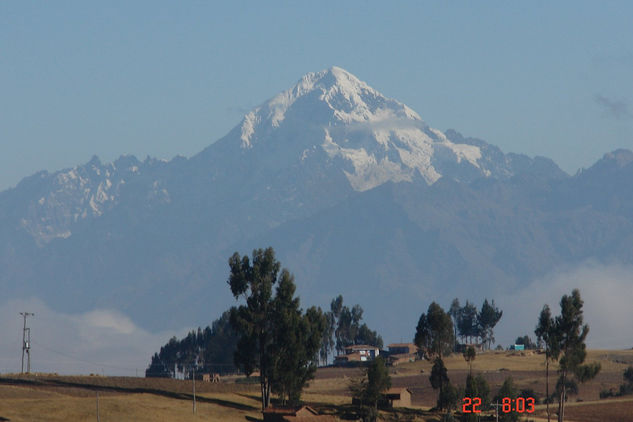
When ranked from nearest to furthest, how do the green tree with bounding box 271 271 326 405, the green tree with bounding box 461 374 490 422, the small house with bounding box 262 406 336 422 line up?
1. the small house with bounding box 262 406 336 422
2. the green tree with bounding box 461 374 490 422
3. the green tree with bounding box 271 271 326 405

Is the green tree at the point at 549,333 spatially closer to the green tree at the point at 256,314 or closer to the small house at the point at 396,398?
the small house at the point at 396,398

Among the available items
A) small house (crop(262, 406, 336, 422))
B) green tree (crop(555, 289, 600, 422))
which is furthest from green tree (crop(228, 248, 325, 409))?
green tree (crop(555, 289, 600, 422))

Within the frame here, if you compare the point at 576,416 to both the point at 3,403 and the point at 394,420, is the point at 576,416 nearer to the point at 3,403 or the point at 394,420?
the point at 394,420

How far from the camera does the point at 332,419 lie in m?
174

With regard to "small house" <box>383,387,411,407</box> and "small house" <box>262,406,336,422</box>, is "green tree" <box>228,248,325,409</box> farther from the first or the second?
"small house" <box>383,387,411,407</box>

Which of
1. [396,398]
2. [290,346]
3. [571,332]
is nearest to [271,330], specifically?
[290,346]

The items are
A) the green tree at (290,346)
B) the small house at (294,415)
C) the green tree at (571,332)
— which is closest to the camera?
the small house at (294,415)

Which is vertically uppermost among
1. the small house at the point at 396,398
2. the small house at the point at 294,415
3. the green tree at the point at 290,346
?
the green tree at the point at 290,346

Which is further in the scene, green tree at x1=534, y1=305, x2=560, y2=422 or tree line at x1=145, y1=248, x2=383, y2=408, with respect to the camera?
green tree at x1=534, y1=305, x2=560, y2=422

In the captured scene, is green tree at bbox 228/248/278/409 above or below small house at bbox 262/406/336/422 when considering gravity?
above

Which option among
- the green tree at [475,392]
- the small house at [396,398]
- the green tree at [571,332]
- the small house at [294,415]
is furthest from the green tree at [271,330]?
the green tree at [571,332]

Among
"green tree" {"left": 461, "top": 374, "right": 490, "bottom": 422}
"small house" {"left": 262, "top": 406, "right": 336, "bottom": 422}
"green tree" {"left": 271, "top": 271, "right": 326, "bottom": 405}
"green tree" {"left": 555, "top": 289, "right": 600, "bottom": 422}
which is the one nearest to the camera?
"small house" {"left": 262, "top": 406, "right": 336, "bottom": 422}

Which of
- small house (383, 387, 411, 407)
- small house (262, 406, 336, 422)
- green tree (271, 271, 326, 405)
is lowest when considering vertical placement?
small house (262, 406, 336, 422)

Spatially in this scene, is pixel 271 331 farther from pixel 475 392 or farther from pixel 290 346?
pixel 475 392
